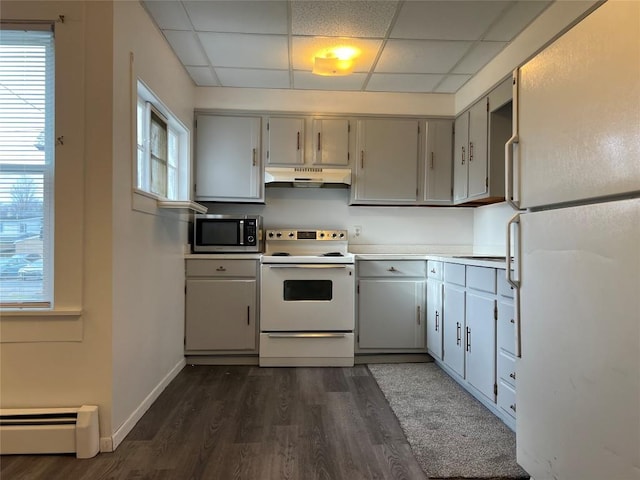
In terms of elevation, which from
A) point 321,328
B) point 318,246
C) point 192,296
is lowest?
point 321,328

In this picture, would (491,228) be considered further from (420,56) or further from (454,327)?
(420,56)

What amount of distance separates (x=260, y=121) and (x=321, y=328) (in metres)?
1.89

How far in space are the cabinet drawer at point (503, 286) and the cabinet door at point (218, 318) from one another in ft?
6.12

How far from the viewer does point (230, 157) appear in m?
3.31

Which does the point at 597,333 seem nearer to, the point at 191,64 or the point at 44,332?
the point at 44,332

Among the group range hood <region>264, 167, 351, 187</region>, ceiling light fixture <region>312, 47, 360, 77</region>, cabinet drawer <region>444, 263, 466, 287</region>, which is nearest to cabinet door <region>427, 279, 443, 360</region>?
cabinet drawer <region>444, 263, 466, 287</region>

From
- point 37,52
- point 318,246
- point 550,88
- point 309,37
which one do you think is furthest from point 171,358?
point 550,88

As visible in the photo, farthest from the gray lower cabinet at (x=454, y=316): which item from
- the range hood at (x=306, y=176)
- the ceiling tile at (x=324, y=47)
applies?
the ceiling tile at (x=324, y=47)

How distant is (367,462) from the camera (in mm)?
1720

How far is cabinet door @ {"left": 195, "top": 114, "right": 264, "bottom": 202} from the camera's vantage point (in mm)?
3295

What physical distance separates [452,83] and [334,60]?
1.19 metres

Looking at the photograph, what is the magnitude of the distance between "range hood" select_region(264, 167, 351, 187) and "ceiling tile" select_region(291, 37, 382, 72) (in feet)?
2.74

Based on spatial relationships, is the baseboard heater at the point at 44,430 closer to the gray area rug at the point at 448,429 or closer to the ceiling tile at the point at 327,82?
the gray area rug at the point at 448,429

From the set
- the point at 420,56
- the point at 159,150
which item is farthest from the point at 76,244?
the point at 420,56
